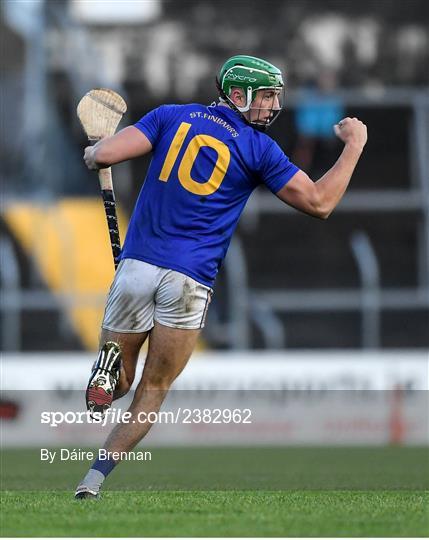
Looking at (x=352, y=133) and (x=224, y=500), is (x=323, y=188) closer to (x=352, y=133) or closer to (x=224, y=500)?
(x=352, y=133)

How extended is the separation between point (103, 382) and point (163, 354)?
0.41 meters

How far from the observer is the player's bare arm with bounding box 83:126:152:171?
25.0ft

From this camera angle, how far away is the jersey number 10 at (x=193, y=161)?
7805mm

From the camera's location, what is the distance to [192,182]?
7.80m

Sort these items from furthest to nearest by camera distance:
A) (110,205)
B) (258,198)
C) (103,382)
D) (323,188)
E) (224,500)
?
(258,198) → (110,205) → (224,500) → (323,188) → (103,382)

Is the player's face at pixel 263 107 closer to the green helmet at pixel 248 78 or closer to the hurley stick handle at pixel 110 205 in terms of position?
the green helmet at pixel 248 78

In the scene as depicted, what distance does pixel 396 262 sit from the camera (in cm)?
2259

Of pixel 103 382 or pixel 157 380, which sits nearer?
pixel 103 382

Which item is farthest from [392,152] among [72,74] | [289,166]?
[289,166]

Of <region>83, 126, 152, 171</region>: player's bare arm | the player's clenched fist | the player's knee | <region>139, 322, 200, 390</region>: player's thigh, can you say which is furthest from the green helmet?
the player's knee

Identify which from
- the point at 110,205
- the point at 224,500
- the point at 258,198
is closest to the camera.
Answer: the point at 224,500

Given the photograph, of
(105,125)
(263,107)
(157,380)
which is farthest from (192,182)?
(157,380)

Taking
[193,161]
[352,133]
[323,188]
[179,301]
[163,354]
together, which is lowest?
[163,354]

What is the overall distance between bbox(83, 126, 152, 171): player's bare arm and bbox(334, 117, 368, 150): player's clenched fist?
101cm
